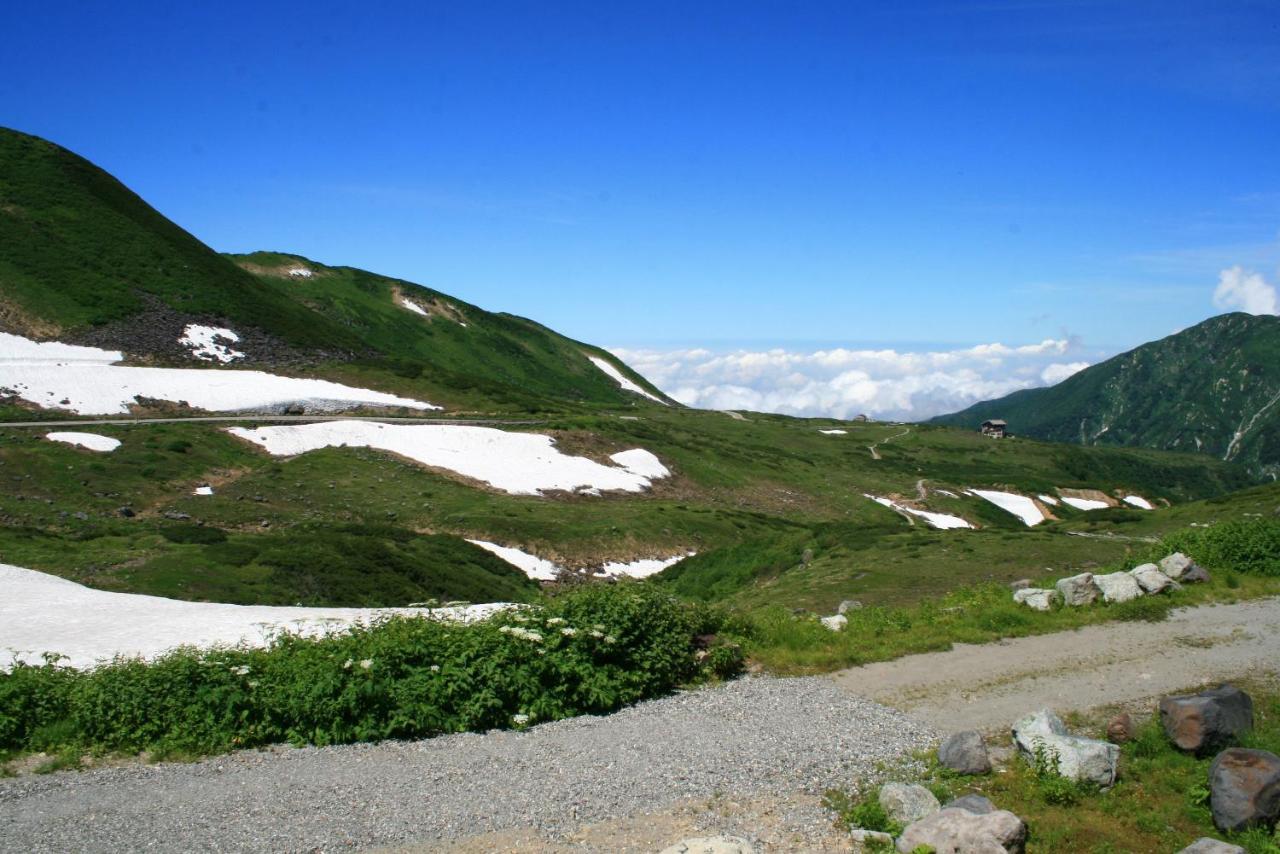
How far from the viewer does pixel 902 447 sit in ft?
477

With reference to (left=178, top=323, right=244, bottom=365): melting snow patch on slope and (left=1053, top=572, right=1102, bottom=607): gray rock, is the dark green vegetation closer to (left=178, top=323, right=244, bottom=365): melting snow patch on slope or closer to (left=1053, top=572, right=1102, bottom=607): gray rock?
(left=1053, top=572, right=1102, bottom=607): gray rock

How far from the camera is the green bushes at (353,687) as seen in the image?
1551cm

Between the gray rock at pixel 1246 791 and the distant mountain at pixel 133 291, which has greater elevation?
the distant mountain at pixel 133 291

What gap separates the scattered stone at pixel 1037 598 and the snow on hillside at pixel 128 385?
64.6 meters

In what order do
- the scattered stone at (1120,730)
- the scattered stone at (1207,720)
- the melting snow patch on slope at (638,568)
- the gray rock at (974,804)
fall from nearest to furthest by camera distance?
the gray rock at (974,804) < the scattered stone at (1207,720) < the scattered stone at (1120,730) < the melting snow patch on slope at (638,568)

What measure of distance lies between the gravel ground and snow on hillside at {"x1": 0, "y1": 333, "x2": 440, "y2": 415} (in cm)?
6283

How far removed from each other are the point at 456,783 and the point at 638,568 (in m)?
36.2

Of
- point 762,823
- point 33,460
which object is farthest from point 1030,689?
point 33,460

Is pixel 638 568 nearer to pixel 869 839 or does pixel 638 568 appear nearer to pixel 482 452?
pixel 482 452

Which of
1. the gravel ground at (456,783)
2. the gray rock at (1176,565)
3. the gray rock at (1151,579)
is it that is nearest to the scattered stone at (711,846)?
the gravel ground at (456,783)

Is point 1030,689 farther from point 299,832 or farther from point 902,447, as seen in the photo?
point 902,447

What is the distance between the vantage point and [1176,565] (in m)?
25.3

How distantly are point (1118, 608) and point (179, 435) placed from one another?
182 ft

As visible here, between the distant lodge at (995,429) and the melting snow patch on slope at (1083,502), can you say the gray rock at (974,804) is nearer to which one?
the melting snow patch on slope at (1083,502)
